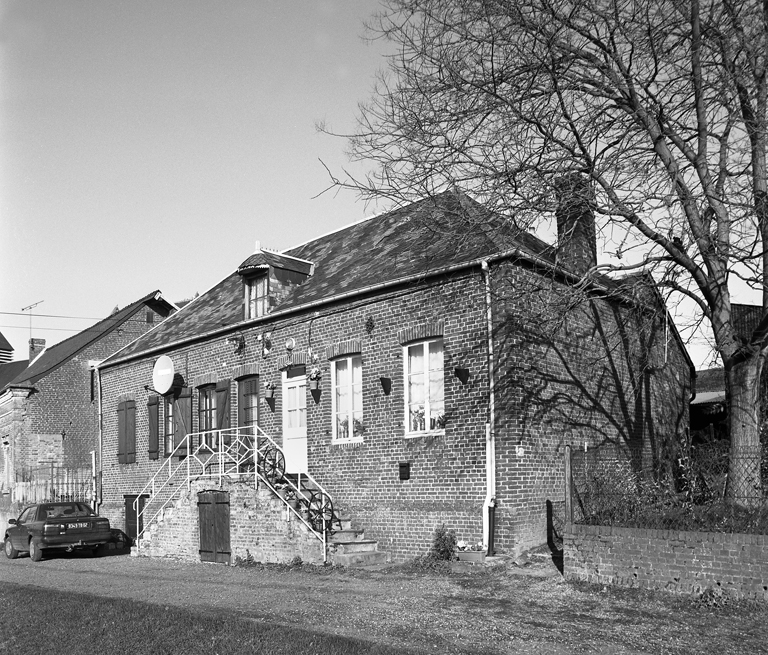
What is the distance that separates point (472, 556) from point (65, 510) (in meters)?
11.8

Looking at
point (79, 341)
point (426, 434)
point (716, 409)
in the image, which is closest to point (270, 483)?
point (426, 434)

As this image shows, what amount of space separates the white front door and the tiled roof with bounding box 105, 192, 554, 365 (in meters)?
1.57

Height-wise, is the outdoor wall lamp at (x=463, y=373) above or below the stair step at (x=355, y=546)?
above

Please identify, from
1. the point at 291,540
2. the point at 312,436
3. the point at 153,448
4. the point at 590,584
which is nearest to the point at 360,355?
the point at 312,436

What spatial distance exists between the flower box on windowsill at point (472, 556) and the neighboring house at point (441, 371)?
0.27 m

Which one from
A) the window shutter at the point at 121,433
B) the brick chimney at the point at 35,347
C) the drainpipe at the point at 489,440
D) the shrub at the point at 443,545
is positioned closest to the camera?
the drainpipe at the point at 489,440

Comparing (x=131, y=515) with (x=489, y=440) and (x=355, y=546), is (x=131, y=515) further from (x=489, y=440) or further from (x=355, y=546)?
(x=489, y=440)

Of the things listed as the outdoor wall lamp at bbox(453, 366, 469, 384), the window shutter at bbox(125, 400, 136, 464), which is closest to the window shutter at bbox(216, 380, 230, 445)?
the window shutter at bbox(125, 400, 136, 464)

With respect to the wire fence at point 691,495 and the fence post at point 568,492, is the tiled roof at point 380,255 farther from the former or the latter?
the wire fence at point 691,495

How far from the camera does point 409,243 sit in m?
18.3

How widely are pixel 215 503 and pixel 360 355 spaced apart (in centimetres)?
439

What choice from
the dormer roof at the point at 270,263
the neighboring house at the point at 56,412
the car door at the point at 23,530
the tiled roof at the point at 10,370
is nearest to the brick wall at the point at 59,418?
the neighboring house at the point at 56,412

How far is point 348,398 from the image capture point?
1756 centimetres

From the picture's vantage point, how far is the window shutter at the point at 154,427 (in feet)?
76.2
